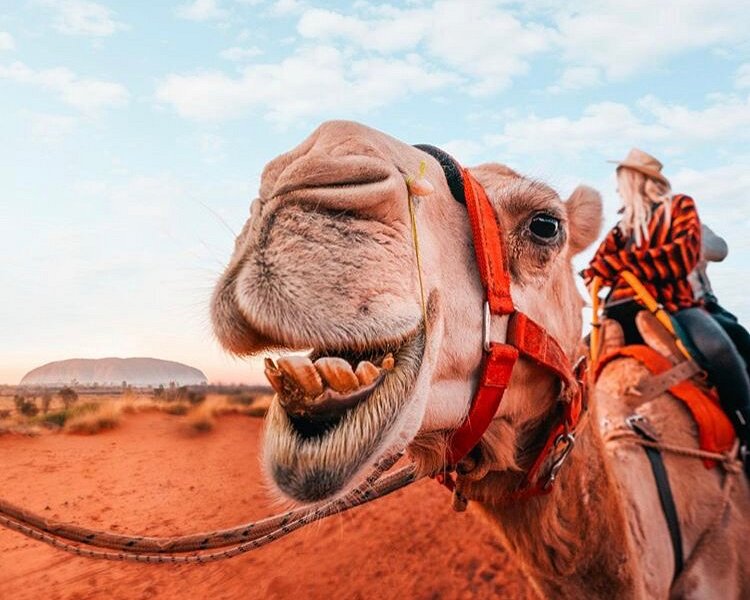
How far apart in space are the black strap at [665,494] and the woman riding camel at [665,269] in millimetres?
730

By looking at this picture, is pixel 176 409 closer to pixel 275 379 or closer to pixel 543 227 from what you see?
pixel 543 227

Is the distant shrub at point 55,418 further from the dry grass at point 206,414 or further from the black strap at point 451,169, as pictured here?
the black strap at point 451,169

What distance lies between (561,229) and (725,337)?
2484 millimetres

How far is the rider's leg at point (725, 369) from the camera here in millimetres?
3662

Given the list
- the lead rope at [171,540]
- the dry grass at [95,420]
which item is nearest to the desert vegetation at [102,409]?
the dry grass at [95,420]

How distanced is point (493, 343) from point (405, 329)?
0.49 meters

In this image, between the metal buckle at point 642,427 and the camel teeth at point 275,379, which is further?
the metal buckle at point 642,427

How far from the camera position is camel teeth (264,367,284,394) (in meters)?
1.33

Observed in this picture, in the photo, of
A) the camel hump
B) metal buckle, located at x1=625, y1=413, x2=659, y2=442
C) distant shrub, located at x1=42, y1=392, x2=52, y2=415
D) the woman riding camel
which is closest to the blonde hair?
the woman riding camel

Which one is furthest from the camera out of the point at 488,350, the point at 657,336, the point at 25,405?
the point at 25,405

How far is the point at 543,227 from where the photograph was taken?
2.11 meters

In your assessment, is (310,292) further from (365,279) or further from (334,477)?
(334,477)

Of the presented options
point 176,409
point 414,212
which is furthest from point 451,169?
point 176,409

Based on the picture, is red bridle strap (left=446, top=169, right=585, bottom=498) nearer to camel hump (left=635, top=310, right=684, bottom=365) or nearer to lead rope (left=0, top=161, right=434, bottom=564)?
lead rope (left=0, top=161, right=434, bottom=564)
